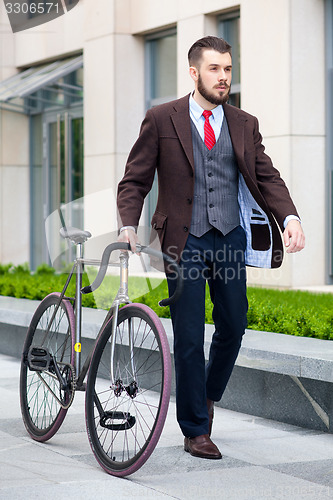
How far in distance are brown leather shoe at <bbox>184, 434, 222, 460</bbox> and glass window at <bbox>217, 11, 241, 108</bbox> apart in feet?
32.7

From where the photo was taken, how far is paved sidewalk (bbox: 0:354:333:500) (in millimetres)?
4066

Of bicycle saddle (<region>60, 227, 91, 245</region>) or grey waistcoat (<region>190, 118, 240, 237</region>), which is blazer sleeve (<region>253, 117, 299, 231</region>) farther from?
bicycle saddle (<region>60, 227, 91, 245</region>)

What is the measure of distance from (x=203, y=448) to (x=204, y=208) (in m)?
1.20

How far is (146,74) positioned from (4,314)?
890 cm

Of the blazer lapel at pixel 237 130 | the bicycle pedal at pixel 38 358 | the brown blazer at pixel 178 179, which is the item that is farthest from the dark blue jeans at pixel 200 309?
the bicycle pedal at pixel 38 358

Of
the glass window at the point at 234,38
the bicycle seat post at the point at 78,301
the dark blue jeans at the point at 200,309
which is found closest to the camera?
the dark blue jeans at the point at 200,309

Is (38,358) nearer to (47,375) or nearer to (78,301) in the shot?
(47,375)

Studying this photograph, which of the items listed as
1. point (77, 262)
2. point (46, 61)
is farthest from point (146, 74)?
point (77, 262)

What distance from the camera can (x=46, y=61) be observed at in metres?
19.2

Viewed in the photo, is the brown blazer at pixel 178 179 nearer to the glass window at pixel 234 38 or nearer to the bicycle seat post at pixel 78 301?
the bicycle seat post at pixel 78 301

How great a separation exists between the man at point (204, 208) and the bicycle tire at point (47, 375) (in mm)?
626

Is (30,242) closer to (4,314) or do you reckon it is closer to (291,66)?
(291,66)

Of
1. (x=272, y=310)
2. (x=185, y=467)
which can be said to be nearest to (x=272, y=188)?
(x=185, y=467)

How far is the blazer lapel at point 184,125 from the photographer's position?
471cm
